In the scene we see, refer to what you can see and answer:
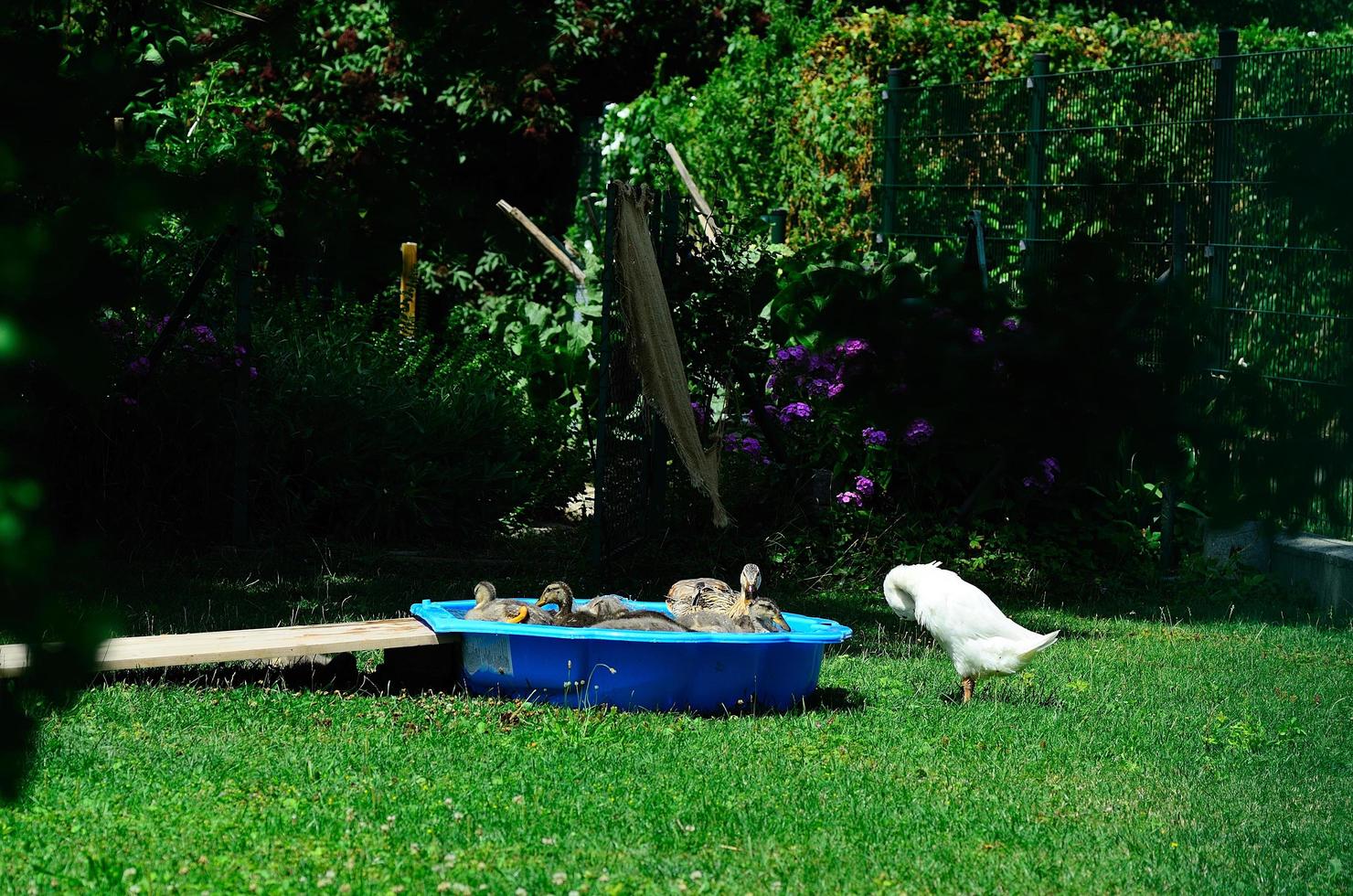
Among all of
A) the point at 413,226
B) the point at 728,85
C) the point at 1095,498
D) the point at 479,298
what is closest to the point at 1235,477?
the point at 413,226

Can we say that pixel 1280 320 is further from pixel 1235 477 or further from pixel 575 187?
pixel 575 187

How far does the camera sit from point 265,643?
16.6ft

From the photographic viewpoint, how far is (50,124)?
71cm

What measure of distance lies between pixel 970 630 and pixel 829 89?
6.70 metres

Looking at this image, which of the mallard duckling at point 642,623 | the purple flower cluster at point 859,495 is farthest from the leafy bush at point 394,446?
the mallard duckling at point 642,623

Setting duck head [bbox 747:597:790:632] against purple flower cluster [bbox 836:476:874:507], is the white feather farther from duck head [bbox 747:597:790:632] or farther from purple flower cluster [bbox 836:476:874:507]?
purple flower cluster [bbox 836:476:874:507]

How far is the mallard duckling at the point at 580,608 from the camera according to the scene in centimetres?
534

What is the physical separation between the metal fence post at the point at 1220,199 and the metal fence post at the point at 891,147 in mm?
8636

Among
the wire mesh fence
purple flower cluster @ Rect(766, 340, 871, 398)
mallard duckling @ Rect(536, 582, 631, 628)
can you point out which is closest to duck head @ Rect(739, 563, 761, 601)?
mallard duckling @ Rect(536, 582, 631, 628)

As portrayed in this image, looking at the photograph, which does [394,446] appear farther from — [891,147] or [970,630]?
[970,630]

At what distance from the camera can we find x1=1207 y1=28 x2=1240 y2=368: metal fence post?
37.6 inches

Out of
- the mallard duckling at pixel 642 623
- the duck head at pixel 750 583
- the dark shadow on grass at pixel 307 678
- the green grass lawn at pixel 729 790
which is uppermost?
the duck head at pixel 750 583

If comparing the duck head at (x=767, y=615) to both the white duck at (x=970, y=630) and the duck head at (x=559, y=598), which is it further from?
the duck head at (x=559, y=598)

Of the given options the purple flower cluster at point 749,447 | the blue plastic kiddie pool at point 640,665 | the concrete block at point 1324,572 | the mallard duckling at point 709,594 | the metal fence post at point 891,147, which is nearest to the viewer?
the blue plastic kiddie pool at point 640,665
